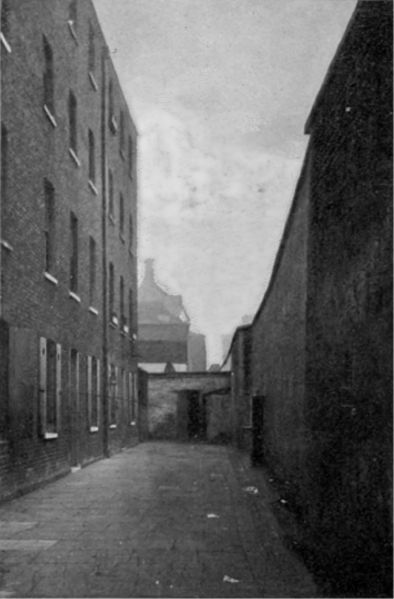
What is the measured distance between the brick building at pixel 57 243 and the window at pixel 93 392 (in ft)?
0.10

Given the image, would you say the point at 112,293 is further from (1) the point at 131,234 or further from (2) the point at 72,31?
(2) the point at 72,31

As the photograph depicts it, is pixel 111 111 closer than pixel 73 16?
No

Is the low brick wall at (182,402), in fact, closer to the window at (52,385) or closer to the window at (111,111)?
the window at (111,111)

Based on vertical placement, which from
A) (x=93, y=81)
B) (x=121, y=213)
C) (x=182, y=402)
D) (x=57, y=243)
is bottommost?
(x=182, y=402)

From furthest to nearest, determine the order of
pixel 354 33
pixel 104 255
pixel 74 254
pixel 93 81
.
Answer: pixel 104 255
pixel 93 81
pixel 74 254
pixel 354 33

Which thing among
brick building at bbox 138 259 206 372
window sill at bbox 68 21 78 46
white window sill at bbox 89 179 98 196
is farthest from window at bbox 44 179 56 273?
brick building at bbox 138 259 206 372

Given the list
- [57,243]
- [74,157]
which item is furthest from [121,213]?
[57,243]

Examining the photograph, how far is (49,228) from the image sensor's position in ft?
49.6

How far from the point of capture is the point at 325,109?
7.42 meters

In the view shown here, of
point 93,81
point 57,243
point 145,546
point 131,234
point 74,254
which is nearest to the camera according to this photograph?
point 145,546

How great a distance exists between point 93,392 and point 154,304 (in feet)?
153

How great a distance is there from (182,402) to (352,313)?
3236 cm

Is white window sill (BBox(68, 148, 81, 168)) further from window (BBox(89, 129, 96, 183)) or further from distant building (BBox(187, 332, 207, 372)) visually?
distant building (BBox(187, 332, 207, 372))

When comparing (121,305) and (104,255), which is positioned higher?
(104,255)
